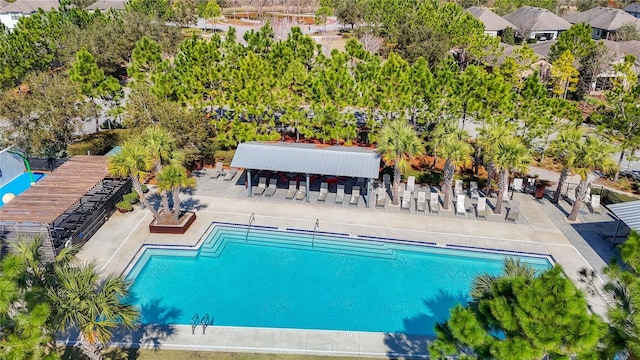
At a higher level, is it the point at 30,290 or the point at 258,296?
the point at 30,290

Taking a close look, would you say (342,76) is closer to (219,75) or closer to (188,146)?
(219,75)

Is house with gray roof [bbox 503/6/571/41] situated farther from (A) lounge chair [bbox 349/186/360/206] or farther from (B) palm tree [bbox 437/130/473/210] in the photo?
(A) lounge chair [bbox 349/186/360/206]

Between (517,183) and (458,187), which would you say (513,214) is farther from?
(458,187)

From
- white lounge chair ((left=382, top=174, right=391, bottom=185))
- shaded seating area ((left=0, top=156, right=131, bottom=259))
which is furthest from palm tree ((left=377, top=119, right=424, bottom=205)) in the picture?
shaded seating area ((left=0, top=156, right=131, bottom=259))

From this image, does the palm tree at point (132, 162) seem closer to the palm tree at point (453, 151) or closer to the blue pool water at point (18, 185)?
the blue pool water at point (18, 185)

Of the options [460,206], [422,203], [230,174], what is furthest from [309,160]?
[460,206]

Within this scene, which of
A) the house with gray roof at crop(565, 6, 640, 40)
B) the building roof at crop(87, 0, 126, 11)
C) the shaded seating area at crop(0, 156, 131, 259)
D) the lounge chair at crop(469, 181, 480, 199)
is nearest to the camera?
the shaded seating area at crop(0, 156, 131, 259)

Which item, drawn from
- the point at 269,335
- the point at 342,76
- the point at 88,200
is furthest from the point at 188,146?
the point at 269,335
